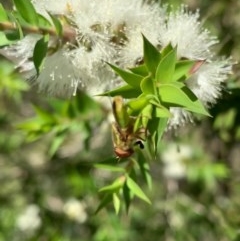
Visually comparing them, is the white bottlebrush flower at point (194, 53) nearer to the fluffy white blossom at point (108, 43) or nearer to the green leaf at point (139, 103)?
the fluffy white blossom at point (108, 43)

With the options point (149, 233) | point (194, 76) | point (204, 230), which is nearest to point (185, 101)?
point (194, 76)

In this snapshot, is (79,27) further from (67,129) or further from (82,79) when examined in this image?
(67,129)

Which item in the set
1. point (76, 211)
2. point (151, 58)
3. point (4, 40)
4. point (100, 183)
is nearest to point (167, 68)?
point (151, 58)

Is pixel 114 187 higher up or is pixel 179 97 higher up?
pixel 179 97

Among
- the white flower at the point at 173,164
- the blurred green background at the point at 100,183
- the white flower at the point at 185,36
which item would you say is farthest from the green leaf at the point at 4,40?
the white flower at the point at 173,164

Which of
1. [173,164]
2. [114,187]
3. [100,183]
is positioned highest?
[114,187]

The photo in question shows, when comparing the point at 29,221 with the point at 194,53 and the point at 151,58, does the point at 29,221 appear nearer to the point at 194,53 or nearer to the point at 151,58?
the point at 194,53

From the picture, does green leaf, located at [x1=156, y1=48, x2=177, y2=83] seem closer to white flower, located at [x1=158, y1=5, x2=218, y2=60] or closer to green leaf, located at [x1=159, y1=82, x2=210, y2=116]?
green leaf, located at [x1=159, y1=82, x2=210, y2=116]
